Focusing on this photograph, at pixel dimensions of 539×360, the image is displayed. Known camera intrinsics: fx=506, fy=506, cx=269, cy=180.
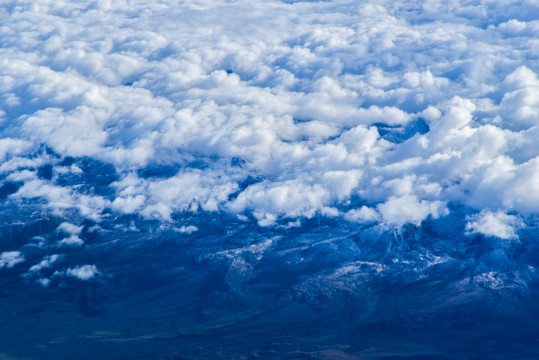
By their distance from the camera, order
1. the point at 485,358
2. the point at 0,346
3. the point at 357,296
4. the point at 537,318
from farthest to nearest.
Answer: the point at 357,296 < the point at 537,318 < the point at 0,346 < the point at 485,358

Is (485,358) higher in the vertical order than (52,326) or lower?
higher

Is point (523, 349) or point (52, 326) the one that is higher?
point (523, 349)

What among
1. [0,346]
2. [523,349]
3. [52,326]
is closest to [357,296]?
[523,349]

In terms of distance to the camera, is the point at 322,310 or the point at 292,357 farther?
the point at 322,310

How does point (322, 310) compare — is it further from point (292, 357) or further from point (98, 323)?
point (98, 323)

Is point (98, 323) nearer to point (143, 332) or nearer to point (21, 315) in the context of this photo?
point (143, 332)

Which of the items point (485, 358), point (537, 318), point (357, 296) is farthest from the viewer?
point (357, 296)

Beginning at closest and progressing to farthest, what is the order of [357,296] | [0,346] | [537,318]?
[0,346] < [537,318] < [357,296]

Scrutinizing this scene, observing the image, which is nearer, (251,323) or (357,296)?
(251,323)

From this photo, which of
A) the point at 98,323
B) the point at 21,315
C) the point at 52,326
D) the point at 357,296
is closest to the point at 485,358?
the point at 357,296
